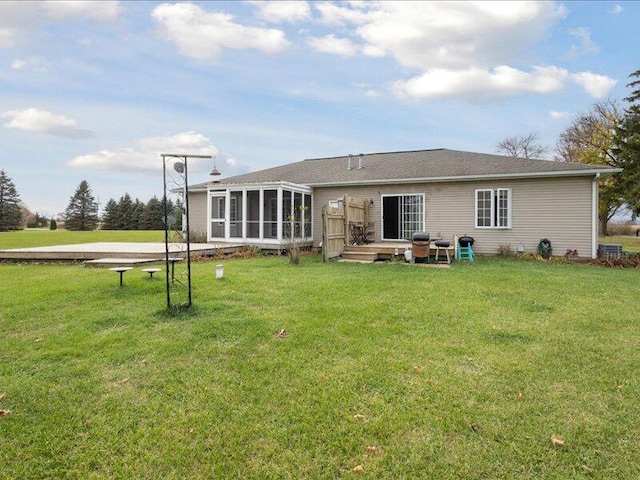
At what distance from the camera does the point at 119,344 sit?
3.97m

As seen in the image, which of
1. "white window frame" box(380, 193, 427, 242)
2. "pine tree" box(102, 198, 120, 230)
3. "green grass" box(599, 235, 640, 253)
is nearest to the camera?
"white window frame" box(380, 193, 427, 242)

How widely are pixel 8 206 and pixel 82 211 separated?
7.16 meters

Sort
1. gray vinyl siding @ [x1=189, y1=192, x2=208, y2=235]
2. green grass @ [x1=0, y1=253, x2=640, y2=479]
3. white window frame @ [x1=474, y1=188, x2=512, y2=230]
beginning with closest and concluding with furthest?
green grass @ [x1=0, y1=253, x2=640, y2=479], white window frame @ [x1=474, y1=188, x2=512, y2=230], gray vinyl siding @ [x1=189, y1=192, x2=208, y2=235]

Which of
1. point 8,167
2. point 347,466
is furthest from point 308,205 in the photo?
point 8,167

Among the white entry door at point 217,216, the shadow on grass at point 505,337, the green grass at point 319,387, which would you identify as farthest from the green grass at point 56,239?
the shadow on grass at point 505,337

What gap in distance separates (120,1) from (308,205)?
901 centimetres

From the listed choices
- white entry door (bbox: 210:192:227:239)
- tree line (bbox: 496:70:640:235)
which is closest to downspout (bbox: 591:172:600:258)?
tree line (bbox: 496:70:640:235)

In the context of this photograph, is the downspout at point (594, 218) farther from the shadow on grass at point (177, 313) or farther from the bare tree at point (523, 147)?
the bare tree at point (523, 147)

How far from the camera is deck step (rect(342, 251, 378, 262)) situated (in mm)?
11719

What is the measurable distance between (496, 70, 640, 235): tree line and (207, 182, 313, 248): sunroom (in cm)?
1588

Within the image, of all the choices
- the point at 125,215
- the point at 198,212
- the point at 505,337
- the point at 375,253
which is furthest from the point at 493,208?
the point at 125,215

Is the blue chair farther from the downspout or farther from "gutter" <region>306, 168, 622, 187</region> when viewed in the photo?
the downspout

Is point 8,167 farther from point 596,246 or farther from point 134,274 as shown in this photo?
point 596,246

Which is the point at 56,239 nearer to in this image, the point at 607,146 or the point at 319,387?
the point at 319,387
